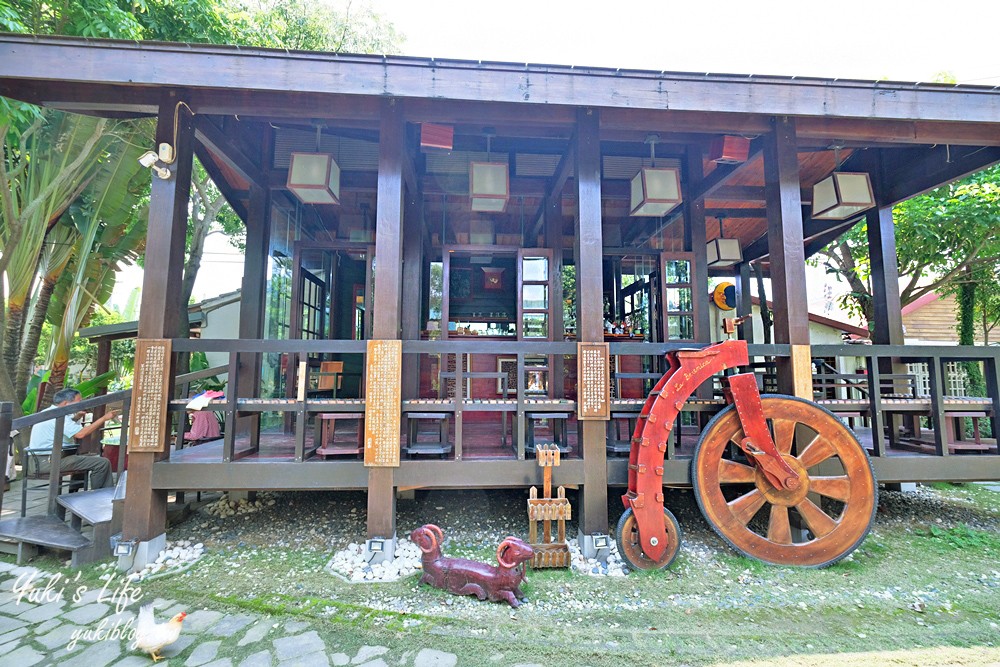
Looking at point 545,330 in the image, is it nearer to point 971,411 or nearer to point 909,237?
point 971,411

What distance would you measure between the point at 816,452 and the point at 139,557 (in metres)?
5.34

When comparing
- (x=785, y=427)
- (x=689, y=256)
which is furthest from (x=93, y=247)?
(x=785, y=427)

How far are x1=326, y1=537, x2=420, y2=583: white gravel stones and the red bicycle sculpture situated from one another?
5.36ft

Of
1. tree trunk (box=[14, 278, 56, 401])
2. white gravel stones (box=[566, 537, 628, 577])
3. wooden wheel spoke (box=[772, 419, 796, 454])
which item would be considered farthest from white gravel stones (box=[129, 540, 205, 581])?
tree trunk (box=[14, 278, 56, 401])

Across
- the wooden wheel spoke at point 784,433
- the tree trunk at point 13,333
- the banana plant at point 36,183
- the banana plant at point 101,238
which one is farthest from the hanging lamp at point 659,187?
the tree trunk at point 13,333

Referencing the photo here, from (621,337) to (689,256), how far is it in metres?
1.40

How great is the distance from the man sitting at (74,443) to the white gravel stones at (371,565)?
10.4 ft

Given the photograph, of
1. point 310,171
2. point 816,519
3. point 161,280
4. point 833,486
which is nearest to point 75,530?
point 161,280

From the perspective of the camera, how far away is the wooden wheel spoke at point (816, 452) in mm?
3486

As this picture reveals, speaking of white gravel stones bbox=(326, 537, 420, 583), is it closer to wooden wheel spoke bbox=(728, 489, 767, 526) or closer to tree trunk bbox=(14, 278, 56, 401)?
wooden wheel spoke bbox=(728, 489, 767, 526)

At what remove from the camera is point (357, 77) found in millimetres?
3420

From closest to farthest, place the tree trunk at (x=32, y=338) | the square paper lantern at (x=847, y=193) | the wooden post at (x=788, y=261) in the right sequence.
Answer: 1. the wooden post at (x=788, y=261)
2. the square paper lantern at (x=847, y=193)
3. the tree trunk at (x=32, y=338)

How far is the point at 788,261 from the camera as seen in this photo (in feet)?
12.6

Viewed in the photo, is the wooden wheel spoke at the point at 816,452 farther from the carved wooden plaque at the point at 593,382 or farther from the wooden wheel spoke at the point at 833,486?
the carved wooden plaque at the point at 593,382
